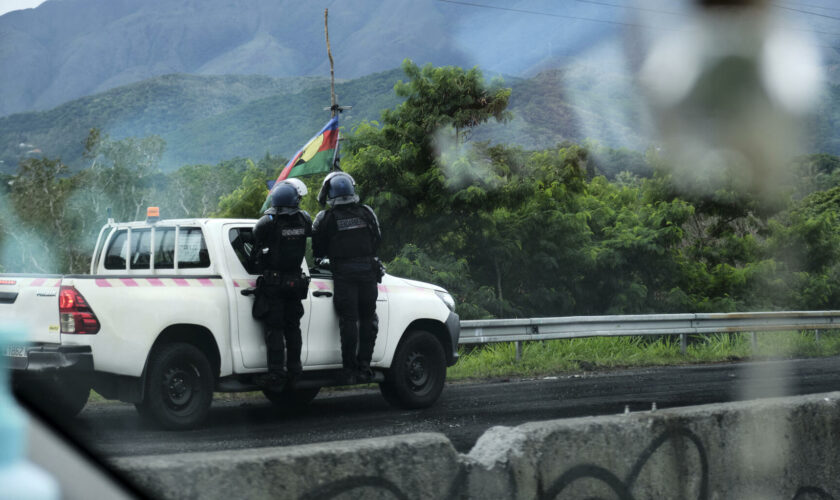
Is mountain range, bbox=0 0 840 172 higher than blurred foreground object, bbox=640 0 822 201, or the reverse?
mountain range, bbox=0 0 840 172

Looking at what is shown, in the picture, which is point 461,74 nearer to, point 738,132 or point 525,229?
point 525,229

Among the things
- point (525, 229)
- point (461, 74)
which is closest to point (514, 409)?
point (525, 229)

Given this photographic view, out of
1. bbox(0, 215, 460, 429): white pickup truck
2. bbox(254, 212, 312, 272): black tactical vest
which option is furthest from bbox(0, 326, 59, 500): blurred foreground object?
bbox(254, 212, 312, 272): black tactical vest

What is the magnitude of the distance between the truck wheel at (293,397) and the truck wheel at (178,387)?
187 cm

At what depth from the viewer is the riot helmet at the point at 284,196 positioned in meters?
7.35

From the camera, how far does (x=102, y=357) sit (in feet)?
20.5

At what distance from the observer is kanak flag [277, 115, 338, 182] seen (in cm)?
1514

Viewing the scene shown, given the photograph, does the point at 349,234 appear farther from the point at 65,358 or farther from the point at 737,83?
the point at 737,83

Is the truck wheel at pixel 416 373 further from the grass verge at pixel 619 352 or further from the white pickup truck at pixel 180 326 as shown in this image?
the grass verge at pixel 619 352

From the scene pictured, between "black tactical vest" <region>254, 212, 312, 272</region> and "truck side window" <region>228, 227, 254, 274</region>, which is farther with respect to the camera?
"truck side window" <region>228, 227, 254, 274</region>

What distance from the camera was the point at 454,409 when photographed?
8086 millimetres

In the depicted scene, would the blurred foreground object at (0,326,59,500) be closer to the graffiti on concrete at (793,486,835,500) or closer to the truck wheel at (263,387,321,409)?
the graffiti on concrete at (793,486,835,500)

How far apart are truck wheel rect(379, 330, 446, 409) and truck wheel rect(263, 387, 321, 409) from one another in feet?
2.65

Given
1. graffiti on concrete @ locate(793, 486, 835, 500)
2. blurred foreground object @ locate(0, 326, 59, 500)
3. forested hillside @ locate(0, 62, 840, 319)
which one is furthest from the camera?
forested hillside @ locate(0, 62, 840, 319)
